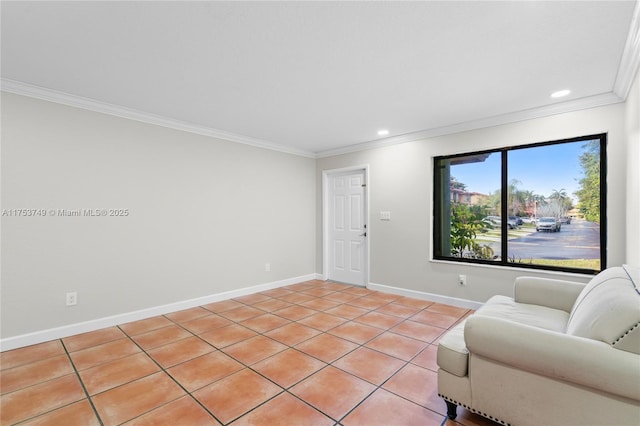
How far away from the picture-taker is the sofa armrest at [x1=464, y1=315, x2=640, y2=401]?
1.25m

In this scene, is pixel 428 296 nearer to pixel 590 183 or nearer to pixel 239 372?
pixel 590 183

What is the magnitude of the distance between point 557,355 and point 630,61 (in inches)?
93.6

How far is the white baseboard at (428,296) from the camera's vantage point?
378cm

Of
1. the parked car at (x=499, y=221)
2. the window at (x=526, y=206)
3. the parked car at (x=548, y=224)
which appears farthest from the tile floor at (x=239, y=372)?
the parked car at (x=548, y=224)

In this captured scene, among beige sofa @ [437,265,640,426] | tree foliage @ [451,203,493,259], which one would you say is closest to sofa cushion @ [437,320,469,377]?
beige sofa @ [437,265,640,426]

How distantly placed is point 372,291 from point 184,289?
2.79 meters

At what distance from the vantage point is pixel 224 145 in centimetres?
430

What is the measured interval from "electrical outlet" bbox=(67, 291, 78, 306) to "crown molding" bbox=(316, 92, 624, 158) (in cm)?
421

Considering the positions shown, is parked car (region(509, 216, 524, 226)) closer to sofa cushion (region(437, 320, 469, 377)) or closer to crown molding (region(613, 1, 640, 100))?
crown molding (region(613, 1, 640, 100))

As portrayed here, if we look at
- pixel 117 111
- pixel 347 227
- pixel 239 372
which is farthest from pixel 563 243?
pixel 117 111

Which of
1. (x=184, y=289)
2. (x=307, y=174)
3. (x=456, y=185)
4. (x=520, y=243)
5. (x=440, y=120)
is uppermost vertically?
(x=440, y=120)

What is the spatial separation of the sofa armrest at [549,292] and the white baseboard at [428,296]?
3.84ft

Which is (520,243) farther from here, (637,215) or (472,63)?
(472,63)

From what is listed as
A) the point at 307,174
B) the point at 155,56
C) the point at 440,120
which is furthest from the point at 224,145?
the point at 440,120
